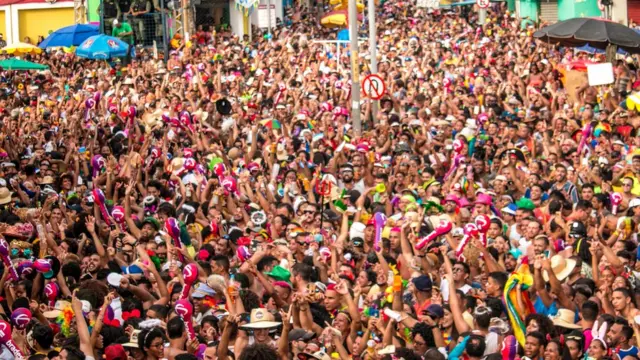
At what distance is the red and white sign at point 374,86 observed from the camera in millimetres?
20250

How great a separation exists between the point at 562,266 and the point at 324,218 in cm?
315

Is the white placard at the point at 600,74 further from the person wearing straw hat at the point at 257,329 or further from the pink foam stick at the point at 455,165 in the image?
the person wearing straw hat at the point at 257,329

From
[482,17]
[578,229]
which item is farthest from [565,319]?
[482,17]

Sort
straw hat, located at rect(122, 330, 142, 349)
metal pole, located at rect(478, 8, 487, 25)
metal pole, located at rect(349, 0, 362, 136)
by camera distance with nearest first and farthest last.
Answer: straw hat, located at rect(122, 330, 142, 349)
metal pole, located at rect(349, 0, 362, 136)
metal pole, located at rect(478, 8, 487, 25)

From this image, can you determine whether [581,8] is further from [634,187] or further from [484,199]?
[484,199]

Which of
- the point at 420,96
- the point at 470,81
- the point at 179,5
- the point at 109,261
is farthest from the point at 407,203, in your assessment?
the point at 179,5

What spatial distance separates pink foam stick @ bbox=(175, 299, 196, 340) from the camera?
32.9 feet

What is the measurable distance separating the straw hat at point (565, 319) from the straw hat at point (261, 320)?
Result: 78.5 inches

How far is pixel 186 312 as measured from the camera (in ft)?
33.5

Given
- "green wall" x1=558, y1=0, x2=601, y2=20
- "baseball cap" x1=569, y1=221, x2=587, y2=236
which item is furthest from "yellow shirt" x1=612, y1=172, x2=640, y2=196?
"green wall" x1=558, y1=0, x2=601, y2=20

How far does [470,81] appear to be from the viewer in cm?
2284

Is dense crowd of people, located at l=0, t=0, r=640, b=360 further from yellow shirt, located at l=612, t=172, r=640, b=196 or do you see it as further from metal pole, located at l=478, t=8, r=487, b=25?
metal pole, located at l=478, t=8, r=487, b=25

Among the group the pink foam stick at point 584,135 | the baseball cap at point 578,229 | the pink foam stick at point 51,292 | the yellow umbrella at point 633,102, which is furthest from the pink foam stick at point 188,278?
the yellow umbrella at point 633,102

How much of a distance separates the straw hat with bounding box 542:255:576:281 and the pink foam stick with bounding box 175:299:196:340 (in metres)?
2.86
